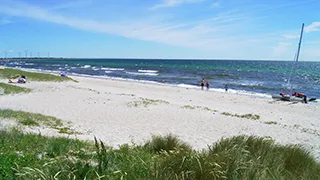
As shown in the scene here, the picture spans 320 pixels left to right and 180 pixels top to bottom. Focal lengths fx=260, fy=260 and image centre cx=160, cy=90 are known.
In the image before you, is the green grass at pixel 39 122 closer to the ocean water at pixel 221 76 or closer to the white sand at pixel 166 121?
→ the white sand at pixel 166 121

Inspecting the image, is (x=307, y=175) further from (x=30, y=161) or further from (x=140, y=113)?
(x=140, y=113)

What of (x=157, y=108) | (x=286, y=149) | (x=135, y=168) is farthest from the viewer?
(x=157, y=108)

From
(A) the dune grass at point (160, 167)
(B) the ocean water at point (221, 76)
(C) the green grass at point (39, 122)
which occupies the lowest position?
(B) the ocean water at point (221, 76)

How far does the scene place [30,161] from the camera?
3916 millimetres

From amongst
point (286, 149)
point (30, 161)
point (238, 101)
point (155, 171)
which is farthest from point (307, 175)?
point (238, 101)

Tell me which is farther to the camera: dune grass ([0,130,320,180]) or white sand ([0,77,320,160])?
white sand ([0,77,320,160])

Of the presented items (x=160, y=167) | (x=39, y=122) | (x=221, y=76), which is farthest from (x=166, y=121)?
(x=221, y=76)

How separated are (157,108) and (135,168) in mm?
12404

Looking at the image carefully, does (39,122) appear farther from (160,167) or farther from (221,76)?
(221,76)

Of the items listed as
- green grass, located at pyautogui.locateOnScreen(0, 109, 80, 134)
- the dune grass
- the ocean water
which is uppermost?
the dune grass

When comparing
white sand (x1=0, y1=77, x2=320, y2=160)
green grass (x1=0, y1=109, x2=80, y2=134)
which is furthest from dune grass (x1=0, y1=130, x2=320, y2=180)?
green grass (x1=0, y1=109, x2=80, y2=134)

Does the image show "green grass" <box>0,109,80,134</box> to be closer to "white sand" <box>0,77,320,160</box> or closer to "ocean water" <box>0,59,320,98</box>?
"white sand" <box>0,77,320,160</box>

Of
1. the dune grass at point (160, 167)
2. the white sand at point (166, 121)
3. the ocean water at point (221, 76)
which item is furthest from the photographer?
the ocean water at point (221, 76)

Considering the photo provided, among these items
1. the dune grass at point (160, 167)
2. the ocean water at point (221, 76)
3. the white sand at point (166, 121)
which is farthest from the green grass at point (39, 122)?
the ocean water at point (221, 76)
